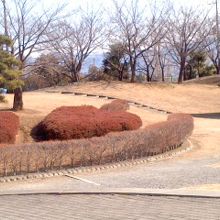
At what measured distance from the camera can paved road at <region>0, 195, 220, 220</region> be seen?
6.23m

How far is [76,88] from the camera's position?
110 ft

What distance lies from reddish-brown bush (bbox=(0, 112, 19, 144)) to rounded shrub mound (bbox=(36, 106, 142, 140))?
34.9 inches

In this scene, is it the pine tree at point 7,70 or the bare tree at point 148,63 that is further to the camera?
the bare tree at point 148,63

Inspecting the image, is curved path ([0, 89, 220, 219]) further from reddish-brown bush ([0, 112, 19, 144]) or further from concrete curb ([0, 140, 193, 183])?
reddish-brown bush ([0, 112, 19, 144])

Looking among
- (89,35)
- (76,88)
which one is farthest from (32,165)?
(89,35)

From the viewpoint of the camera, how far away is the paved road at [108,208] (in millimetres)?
6227

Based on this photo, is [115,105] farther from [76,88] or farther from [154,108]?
[76,88]

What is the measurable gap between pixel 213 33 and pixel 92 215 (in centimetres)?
4216

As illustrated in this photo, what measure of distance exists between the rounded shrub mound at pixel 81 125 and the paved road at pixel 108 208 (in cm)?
793

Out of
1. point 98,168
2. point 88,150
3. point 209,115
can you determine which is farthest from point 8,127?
point 209,115

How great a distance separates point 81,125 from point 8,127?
2.27 meters

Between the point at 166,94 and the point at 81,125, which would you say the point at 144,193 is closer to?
the point at 81,125

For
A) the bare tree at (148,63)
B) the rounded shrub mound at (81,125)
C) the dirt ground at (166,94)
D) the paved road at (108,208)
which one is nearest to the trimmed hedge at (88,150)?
the rounded shrub mound at (81,125)

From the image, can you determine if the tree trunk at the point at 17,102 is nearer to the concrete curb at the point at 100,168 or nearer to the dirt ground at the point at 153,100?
the dirt ground at the point at 153,100
